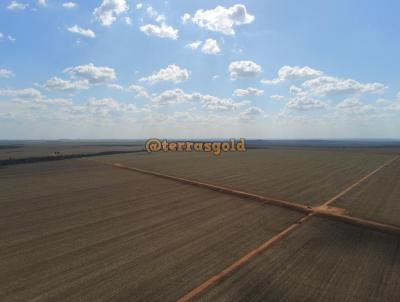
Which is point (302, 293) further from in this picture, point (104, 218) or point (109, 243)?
point (104, 218)

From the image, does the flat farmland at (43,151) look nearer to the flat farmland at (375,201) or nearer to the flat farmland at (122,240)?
the flat farmland at (122,240)

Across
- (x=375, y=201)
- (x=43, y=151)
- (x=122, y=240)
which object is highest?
(x=43, y=151)

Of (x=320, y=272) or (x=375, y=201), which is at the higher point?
(x=375, y=201)

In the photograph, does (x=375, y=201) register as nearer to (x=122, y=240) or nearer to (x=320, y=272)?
(x=320, y=272)

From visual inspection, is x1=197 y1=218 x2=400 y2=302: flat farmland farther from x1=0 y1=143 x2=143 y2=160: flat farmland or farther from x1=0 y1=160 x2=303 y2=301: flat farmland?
x1=0 y1=143 x2=143 y2=160: flat farmland

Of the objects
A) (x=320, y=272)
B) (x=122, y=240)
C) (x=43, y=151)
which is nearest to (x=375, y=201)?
(x=320, y=272)

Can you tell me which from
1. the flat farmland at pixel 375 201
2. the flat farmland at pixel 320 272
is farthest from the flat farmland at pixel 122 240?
the flat farmland at pixel 375 201

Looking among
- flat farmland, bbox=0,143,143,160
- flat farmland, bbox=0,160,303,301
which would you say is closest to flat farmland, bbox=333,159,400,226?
flat farmland, bbox=0,160,303,301
